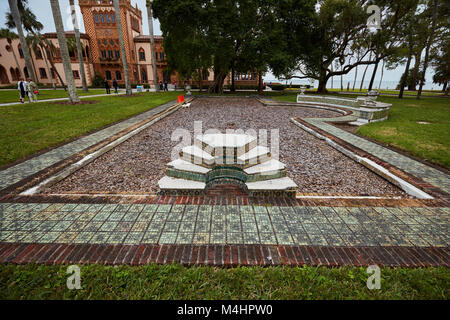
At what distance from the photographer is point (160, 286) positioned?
2.18 metres

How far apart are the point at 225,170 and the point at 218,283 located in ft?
8.44

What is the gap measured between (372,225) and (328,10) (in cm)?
3114

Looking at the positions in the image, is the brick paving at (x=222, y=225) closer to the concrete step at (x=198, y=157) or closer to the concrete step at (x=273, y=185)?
the concrete step at (x=273, y=185)

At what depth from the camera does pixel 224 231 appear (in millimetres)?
2988

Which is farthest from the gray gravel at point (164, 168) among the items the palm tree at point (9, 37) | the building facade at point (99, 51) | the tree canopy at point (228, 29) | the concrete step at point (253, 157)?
the palm tree at point (9, 37)

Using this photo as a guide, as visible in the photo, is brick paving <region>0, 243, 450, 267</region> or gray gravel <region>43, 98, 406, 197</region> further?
gray gravel <region>43, 98, 406, 197</region>

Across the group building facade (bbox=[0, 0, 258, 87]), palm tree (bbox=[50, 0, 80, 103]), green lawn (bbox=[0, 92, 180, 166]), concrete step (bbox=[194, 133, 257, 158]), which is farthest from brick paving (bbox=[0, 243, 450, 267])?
building facade (bbox=[0, 0, 258, 87])

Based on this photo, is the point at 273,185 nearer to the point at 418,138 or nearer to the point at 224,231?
the point at 224,231

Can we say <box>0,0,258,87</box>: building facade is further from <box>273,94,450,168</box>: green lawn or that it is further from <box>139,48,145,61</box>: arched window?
<box>273,94,450,168</box>: green lawn

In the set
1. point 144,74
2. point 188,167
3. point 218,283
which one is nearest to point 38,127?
point 188,167

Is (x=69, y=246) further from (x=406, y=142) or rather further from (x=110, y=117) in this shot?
(x=110, y=117)

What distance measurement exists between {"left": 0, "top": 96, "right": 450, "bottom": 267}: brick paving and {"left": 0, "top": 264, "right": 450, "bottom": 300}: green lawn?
134mm

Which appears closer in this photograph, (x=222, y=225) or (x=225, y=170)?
(x=222, y=225)

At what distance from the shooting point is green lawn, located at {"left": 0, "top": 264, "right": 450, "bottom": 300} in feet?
6.86
